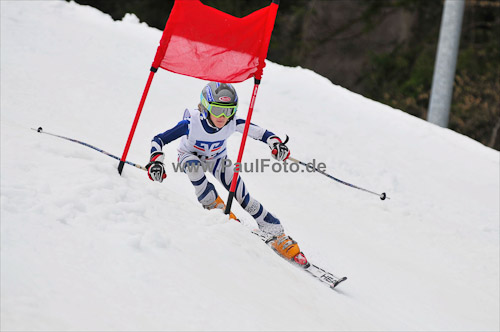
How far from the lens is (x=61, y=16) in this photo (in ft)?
37.6

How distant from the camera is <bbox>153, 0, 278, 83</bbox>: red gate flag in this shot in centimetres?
454

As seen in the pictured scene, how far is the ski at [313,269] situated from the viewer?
4.56m

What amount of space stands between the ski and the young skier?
19mm

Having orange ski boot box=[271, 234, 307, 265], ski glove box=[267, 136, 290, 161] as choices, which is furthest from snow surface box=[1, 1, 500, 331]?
ski glove box=[267, 136, 290, 161]

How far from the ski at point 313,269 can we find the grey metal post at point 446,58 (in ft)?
27.7

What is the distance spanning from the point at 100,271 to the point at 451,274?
4226 millimetres

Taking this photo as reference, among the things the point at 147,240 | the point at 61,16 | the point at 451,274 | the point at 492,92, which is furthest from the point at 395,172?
the point at 492,92

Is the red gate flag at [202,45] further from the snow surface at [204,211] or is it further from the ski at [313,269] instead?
the snow surface at [204,211]

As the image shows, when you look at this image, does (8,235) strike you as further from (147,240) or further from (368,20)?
(368,20)

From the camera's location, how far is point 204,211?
4340mm

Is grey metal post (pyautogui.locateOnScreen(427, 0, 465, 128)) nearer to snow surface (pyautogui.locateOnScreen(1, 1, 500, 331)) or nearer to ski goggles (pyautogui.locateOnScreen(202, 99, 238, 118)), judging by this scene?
snow surface (pyautogui.locateOnScreen(1, 1, 500, 331))

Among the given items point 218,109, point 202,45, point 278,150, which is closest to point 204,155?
point 218,109

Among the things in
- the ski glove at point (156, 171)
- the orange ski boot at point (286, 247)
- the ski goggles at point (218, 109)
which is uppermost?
the ski goggles at point (218, 109)

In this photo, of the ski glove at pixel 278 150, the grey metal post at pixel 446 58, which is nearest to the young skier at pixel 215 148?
the ski glove at pixel 278 150
